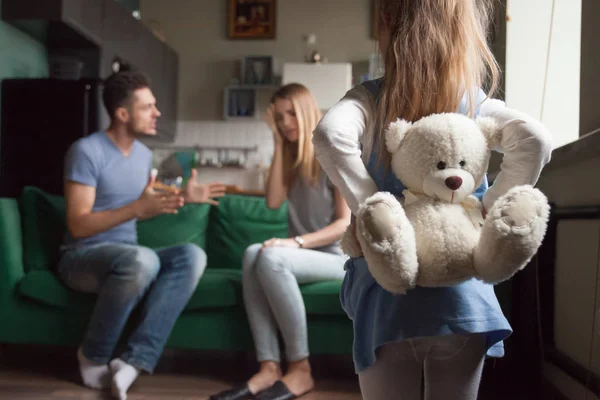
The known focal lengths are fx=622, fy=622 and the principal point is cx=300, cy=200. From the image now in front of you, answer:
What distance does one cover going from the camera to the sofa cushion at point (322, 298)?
230 cm

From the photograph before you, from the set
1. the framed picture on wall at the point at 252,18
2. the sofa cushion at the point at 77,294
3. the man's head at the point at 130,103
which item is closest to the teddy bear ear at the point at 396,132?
the sofa cushion at the point at 77,294

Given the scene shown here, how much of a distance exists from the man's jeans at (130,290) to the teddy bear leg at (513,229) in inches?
65.3

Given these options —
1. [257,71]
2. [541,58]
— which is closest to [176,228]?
[541,58]

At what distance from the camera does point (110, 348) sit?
223 cm

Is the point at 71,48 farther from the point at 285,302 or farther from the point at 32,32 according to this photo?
the point at 285,302

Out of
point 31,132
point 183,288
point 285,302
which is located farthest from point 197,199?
point 31,132

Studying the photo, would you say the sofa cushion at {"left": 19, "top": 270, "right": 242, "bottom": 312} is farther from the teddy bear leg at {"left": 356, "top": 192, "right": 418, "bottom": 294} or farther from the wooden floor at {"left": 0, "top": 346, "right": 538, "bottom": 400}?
the teddy bear leg at {"left": 356, "top": 192, "right": 418, "bottom": 294}

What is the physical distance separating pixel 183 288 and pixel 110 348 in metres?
0.33

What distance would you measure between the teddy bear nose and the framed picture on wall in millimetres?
5289

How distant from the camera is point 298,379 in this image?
218cm

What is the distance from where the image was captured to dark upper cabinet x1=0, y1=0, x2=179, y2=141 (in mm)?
3555

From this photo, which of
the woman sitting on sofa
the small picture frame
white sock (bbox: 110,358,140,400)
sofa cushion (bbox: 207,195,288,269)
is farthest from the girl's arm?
the small picture frame

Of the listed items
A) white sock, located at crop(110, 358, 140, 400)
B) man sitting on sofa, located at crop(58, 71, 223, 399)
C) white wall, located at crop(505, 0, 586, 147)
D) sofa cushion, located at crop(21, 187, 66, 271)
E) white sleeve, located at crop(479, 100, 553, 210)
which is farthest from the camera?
white wall, located at crop(505, 0, 586, 147)

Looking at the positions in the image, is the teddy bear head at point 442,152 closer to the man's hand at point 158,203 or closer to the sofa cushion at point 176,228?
the man's hand at point 158,203
